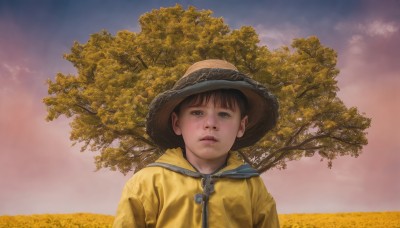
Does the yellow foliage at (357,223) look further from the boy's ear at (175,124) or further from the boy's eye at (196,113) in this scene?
the boy's eye at (196,113)

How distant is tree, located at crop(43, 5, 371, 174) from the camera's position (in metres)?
16.1

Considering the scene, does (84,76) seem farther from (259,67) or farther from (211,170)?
(211,170)

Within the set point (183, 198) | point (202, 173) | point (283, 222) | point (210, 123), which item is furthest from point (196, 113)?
point (283, 222)

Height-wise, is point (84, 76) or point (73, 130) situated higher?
point (84, 76)

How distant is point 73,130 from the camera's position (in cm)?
1955

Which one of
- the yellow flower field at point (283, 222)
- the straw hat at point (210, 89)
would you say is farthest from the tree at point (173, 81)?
the straw hat at point (210, 89)

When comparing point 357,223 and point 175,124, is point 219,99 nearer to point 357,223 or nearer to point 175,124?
point 175,124

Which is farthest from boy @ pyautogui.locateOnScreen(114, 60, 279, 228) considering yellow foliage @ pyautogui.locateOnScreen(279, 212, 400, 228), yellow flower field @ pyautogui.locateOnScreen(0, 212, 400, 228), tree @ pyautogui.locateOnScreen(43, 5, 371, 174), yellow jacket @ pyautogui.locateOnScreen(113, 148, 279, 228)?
yellow foliage @ pyautogui.locateOnScreen(279, 212, 400, 228)

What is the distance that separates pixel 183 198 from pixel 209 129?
606 millimetres

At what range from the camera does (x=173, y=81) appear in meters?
14.8

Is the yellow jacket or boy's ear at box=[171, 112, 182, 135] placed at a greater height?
boy's ear at box=[171, 112, 182, 135]

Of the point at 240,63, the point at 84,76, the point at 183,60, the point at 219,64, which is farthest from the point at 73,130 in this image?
the point at 219,64

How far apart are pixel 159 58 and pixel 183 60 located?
1.56 m

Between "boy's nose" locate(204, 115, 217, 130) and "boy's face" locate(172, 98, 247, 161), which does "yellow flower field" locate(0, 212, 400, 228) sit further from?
"boy's nose" locate(204, 115, 217, 130)
